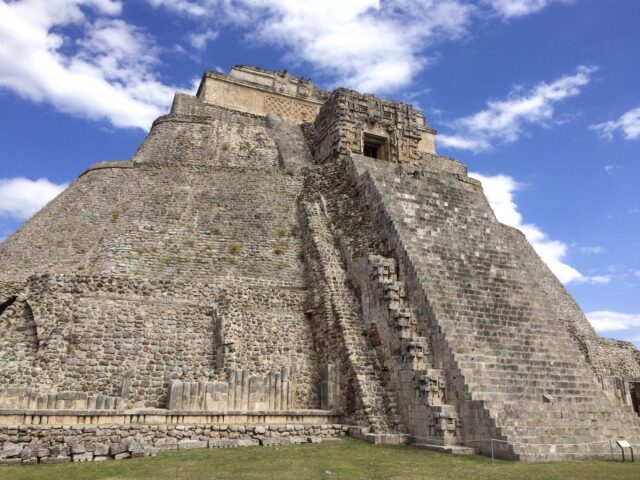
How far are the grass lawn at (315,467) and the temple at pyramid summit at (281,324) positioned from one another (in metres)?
0.57

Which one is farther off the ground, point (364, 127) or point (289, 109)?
point (289, 109)

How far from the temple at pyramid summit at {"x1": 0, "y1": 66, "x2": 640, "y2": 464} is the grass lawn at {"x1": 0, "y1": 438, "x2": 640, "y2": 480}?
0.57 m

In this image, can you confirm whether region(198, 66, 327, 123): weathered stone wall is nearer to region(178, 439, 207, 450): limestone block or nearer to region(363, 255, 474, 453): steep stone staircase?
region(363, 255, 474, 453): steep stone staircase

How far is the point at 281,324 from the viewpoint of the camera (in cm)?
1330

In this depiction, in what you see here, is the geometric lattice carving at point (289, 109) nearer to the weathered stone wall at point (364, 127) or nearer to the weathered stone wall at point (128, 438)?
the weathered stone wall at point (364, 127)

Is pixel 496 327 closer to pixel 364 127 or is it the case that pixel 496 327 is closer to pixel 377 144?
pixel 364 127

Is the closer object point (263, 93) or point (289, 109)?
point (263, 93)

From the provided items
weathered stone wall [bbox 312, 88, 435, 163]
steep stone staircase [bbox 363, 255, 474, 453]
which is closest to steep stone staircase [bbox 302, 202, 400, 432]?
steep stone staircase [bbox 363, 255, 474, 453]

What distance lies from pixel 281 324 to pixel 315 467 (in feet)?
18.8

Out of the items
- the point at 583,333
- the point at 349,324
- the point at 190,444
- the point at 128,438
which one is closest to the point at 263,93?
the point at 349,324

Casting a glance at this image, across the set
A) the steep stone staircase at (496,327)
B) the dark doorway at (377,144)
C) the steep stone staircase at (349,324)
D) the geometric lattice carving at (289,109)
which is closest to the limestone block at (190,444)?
the steep stone staircase at (349,324)

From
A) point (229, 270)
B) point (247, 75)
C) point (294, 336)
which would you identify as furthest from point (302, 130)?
point (294, 336)

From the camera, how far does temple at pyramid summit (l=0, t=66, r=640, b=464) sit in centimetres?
984

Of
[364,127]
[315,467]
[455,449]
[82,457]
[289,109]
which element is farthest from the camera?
[289,109]
